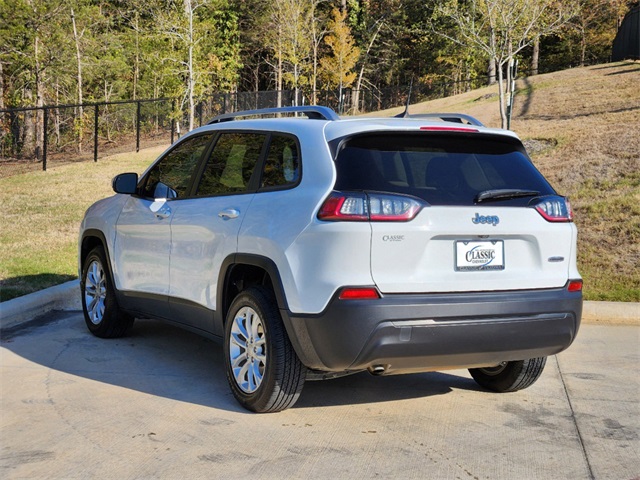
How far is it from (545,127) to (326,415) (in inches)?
762

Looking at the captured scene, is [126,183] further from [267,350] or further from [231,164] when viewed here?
[267,350]

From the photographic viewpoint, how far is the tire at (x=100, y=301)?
7.20 meters

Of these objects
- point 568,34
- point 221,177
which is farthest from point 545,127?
point 568,34

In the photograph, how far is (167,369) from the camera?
637 centimetres

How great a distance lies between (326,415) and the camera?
5.28 meters

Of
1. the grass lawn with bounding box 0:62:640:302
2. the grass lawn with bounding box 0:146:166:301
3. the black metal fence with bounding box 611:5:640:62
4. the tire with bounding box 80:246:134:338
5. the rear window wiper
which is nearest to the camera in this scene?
the rear window wiper

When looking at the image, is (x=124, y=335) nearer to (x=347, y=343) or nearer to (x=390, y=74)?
(x=347, y=343)

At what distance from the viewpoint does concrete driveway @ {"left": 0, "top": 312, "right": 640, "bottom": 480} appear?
4.36m

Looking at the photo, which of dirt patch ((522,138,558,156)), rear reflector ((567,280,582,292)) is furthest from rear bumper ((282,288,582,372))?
dirt patch ((522,138,558,156))

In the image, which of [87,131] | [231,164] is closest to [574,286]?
[231,164]

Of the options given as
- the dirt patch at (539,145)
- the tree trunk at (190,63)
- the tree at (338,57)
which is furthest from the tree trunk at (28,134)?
the tree at (338,57)

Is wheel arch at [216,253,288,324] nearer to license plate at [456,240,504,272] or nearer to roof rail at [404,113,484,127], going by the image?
license plate at [456,240,504,272]

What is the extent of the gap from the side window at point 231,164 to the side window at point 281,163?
0.16 metres

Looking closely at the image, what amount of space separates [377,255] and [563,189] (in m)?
11.2
